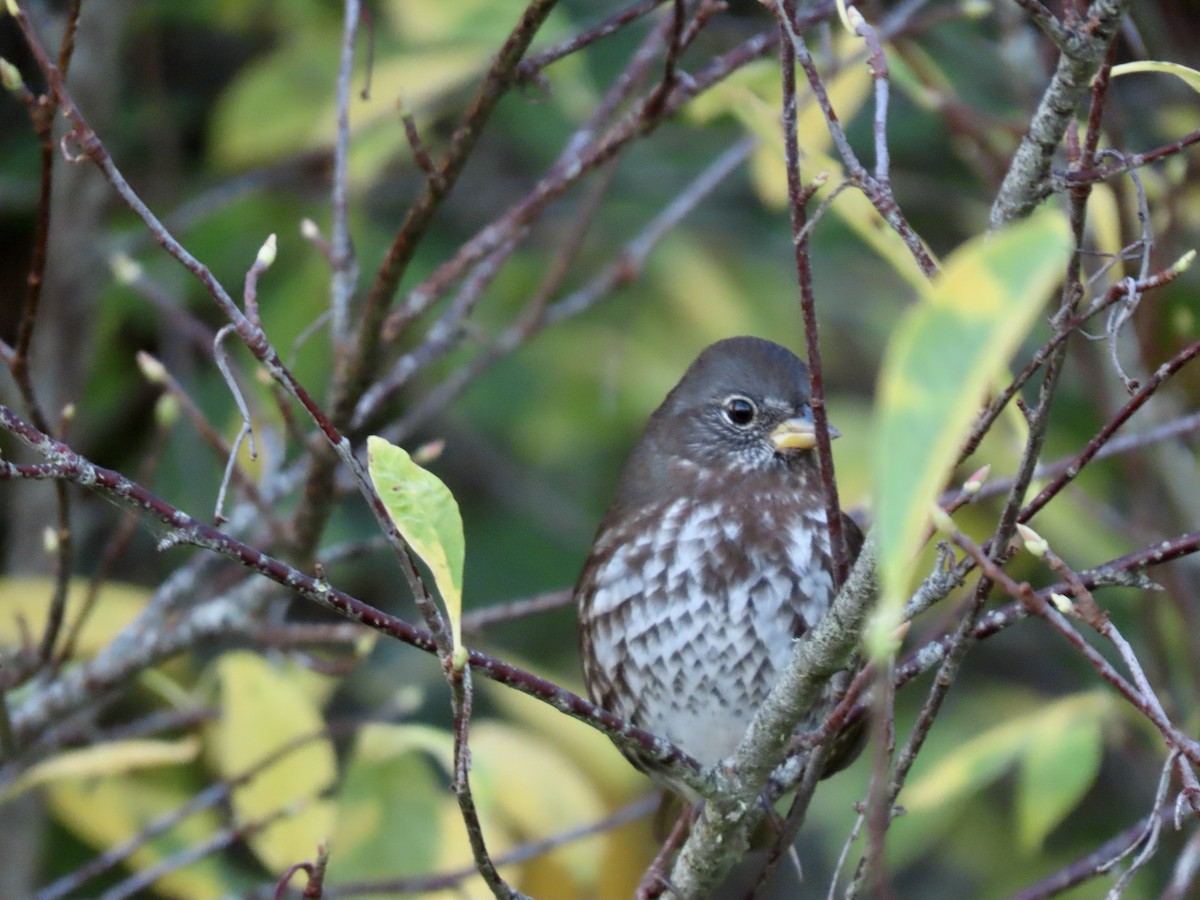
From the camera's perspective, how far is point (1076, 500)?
383cm

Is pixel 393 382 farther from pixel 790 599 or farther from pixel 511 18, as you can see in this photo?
pixel 511 18

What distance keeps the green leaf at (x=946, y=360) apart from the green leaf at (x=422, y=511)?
0.61m

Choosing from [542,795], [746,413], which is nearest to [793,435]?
[746,413]

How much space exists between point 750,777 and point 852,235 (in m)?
3.05

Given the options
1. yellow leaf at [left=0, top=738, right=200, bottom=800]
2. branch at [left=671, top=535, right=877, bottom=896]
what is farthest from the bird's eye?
yellow leaf at [left=0, top=738, right=200, bottom=800]

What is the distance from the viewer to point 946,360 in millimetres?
959

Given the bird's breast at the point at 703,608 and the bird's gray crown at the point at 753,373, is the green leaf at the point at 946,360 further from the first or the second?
the bird's gray crown at the point at 753,373

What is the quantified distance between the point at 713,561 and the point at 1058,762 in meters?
0.84

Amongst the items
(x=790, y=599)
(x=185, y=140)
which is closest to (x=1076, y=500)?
(x=790, y=599)

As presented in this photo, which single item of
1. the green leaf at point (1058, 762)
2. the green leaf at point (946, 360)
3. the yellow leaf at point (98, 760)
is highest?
the yellow leaf at point (98, 760)

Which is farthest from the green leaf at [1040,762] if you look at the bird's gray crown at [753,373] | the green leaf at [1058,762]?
the bird's gray crown at [753,373]

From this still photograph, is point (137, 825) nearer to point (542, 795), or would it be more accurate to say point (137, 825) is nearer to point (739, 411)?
point (542, 795)

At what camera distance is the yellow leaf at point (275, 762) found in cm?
299

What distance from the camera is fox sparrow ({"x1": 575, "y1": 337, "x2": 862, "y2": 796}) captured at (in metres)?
2.89
